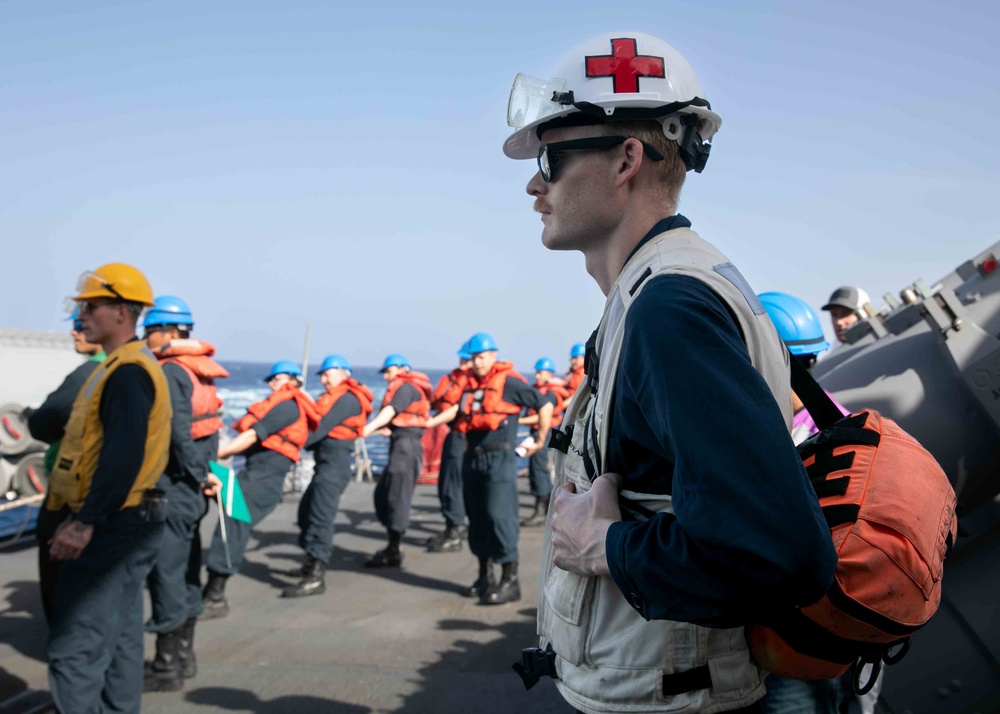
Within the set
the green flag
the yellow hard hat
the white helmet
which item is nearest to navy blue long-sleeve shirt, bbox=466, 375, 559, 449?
the green flag

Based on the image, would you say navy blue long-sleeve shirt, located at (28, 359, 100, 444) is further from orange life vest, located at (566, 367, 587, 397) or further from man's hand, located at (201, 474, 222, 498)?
orange life vest, located at (566, 367, 587, 397)

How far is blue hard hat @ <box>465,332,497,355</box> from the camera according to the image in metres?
8.62

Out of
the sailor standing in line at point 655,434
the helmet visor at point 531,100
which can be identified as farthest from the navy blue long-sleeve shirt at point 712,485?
the helmet visor at point 531,100

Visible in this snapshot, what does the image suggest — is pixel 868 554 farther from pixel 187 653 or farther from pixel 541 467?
pixel 541 467

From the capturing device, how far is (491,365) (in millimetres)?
8531

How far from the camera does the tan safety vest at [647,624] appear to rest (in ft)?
4.49

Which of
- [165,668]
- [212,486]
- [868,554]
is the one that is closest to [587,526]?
[868,554]

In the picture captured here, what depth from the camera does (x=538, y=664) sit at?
161 centimetres

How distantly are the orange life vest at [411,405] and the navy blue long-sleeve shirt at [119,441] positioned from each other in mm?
5902

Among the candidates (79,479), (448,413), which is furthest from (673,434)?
(448,413)

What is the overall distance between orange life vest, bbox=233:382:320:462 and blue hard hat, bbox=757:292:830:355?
503 centimetres

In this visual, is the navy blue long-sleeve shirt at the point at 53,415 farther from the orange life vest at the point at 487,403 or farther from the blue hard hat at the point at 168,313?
the orange life vest at the point at 487,403

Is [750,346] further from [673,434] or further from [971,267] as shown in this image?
[971,267]

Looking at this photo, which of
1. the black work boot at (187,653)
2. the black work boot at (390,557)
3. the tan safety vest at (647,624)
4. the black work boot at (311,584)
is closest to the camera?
the tan safety vest at (647,624)
